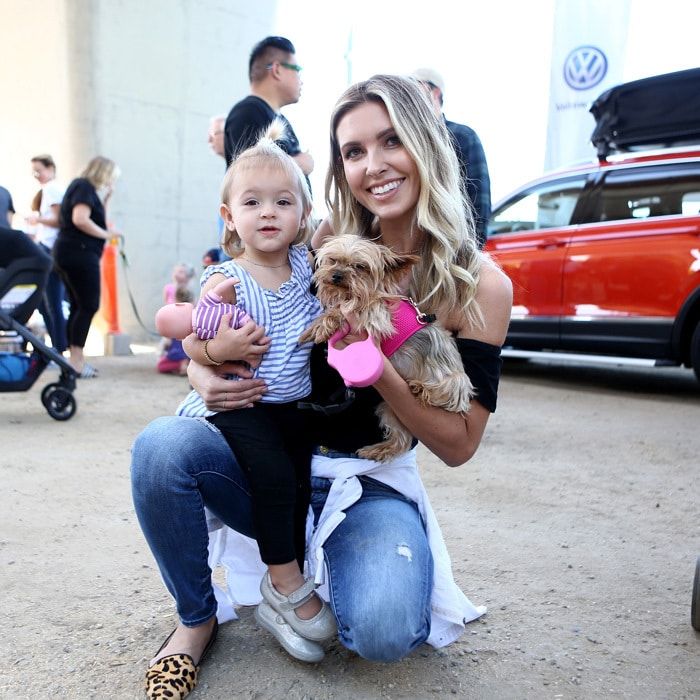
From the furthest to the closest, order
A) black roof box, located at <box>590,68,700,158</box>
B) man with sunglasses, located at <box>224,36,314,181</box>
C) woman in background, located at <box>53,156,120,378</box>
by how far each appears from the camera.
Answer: woman in background, located at <box>53,156,120,378</box>, black roof box, located at <box>590,68,700,158</box>, man with sunglasses, located at <box>224,36,314,181</box>

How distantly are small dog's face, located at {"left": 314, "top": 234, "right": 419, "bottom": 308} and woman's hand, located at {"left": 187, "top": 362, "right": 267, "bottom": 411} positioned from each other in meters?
0.29

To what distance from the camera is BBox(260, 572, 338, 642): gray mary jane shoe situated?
1912 mm

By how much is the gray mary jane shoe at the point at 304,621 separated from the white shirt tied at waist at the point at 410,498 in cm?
7

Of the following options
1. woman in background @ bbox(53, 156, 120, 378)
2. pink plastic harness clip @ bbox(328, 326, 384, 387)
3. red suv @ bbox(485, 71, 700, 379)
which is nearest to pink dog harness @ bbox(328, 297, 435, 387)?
pink plastic harness clip @ bbox(328, 326, 384, 387)

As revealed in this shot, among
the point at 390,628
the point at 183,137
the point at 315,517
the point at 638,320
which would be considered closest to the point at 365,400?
the point at 315,517

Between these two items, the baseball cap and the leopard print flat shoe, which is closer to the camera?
the leopard print flat shoe

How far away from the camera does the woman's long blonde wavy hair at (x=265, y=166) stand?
6.78 ft

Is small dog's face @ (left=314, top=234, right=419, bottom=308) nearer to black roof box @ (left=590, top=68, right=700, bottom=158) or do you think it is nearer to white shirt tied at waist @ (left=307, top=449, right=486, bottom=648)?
white shirt tied at waist @ (left=307, top=449, right=486, bottom=648)

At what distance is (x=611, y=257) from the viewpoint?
6066 millimetres

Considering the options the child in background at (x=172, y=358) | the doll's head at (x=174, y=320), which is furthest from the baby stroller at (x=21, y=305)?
the doll's head at (x=174, y=320)

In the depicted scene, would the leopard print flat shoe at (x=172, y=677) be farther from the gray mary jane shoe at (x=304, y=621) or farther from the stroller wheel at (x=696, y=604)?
the stroller wheel at (x=696, y=604)

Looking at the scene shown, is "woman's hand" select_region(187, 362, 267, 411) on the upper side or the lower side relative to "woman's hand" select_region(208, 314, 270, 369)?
lower

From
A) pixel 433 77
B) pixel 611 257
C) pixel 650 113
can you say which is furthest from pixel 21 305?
pixel 650 113

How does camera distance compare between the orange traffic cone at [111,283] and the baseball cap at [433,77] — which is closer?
the baseball cap at [433,77]
